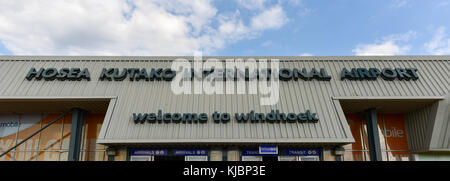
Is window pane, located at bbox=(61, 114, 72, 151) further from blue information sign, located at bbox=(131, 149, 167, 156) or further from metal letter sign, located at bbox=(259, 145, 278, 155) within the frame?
metal letter sign, located at bbox=(259, 145, 278, 155)

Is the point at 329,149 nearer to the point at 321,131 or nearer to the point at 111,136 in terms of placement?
the point at 321,131

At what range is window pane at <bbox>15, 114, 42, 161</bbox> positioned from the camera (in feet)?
57.0

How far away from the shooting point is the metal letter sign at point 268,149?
1386 centimetres

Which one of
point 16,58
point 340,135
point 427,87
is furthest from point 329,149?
point 16,58

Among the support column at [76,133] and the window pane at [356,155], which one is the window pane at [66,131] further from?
the window pane at [356,155]

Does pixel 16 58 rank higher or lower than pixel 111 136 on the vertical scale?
higher

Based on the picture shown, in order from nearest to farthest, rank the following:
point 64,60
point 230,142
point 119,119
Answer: point 230,142 → point 119,119 → point 64,60

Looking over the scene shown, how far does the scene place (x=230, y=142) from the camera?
44.7ft

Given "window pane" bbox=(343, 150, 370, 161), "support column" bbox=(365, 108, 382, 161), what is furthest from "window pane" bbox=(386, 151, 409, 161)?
"support column" bbox=(365, 108, 382, 161)

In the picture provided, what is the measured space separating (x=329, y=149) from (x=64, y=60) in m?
14.2

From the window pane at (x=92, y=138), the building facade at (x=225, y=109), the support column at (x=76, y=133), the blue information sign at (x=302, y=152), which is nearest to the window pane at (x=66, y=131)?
the building facade at (x=225, y=109)

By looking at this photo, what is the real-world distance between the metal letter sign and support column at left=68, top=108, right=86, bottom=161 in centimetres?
974

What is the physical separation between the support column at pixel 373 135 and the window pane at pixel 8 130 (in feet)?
63.6
